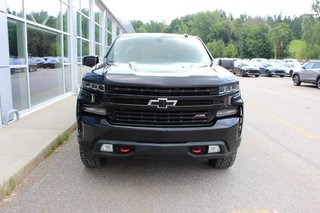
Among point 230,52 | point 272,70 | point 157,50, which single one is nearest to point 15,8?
point 157,50

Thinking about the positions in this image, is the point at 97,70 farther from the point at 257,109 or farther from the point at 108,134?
the point at 257,109

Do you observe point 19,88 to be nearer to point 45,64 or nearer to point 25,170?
point 45,64

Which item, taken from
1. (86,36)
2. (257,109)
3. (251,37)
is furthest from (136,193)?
(251,37)

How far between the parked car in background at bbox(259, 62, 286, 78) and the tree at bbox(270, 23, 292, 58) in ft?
171

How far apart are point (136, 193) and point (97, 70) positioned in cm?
165

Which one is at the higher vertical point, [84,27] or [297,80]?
[84,27]

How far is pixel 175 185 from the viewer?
4.30 meters

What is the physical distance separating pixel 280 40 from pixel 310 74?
66595 millimetres

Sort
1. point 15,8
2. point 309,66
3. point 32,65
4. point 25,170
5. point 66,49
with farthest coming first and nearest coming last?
1. point 309,66
2. point 66,49
3. point 32,65
4. point 15,8
5. point 25,170

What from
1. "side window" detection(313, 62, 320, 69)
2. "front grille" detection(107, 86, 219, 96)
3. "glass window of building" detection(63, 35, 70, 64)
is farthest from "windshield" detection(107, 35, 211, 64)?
"side window" detection(313, 62, 320, 69)

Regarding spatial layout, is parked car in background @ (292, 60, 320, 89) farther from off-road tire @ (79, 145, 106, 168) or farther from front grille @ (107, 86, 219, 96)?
off-road tire @ (79, 145, 106, 168)

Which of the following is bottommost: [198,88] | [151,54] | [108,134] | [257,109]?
[257,109]

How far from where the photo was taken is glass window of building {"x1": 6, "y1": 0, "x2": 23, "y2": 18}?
7172 mm

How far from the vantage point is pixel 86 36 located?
1591 centimetres
